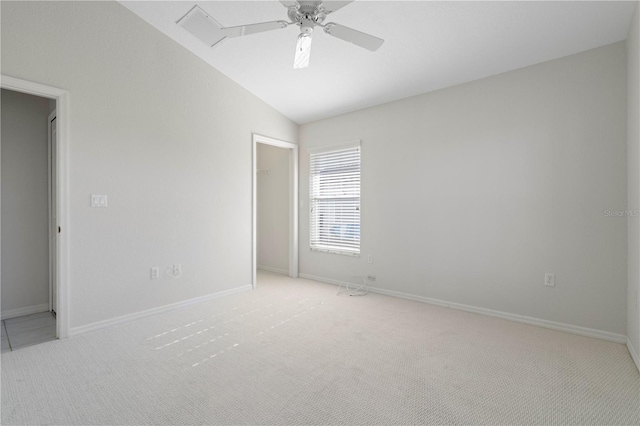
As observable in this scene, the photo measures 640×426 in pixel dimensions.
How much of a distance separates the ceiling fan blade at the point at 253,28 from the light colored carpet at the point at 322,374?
238cm

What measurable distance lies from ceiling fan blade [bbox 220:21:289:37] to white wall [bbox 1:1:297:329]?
1772mm

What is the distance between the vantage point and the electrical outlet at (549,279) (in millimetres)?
3098

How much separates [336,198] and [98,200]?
118 inches

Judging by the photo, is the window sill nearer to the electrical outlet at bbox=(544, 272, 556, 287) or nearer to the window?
the window

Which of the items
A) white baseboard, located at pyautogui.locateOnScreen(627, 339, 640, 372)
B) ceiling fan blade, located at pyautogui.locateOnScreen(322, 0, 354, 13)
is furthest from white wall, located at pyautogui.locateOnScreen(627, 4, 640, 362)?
ceiling fan blade, located at pyautogui.locateOnScreen(322, 0, 354, 13)

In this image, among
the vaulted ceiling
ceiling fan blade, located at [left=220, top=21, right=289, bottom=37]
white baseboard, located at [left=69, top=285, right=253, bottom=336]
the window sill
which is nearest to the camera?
ceiling fan blade, located at [left=220, top=21, right=289, bottom=37]

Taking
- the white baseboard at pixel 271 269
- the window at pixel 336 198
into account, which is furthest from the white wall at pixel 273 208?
the window at pixel 336 198

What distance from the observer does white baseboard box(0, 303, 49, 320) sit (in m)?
3.51

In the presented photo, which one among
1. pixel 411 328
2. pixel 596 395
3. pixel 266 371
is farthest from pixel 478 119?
pixel 266 371

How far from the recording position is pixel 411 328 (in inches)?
122

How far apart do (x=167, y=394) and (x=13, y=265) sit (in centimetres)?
300

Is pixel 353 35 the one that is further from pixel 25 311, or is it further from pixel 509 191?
pixel 25 311

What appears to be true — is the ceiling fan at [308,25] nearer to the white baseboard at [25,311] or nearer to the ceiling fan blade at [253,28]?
the ceiling fan blade at [253,28]

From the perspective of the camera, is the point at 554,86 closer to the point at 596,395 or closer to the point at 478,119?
the point at 478,119
